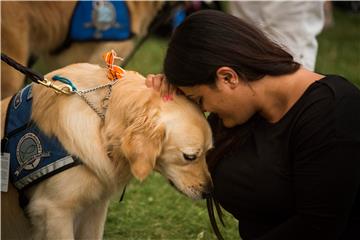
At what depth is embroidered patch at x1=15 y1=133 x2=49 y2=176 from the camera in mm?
3066

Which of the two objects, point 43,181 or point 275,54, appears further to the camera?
point 43,181

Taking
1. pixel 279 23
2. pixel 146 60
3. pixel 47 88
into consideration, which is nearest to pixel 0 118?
pixel 47 88

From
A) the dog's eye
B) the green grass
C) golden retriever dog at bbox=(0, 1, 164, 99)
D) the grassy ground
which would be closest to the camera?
the dog's eye

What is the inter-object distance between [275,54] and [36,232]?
140cm

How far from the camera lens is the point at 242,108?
2879 millimetres

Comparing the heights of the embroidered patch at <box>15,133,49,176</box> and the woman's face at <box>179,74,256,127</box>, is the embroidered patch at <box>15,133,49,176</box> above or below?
below

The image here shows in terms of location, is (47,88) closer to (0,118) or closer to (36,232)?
(0,118)

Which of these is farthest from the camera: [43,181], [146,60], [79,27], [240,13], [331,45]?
[331,45]

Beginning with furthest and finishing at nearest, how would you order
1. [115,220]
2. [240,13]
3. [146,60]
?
[146,60], [240,13], [115,220]

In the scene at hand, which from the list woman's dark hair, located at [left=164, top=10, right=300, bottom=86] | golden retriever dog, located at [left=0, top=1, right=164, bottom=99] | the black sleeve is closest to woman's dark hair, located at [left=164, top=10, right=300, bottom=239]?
woman's dark hair, located at [left=164, top=10, right=300, bottom=86]

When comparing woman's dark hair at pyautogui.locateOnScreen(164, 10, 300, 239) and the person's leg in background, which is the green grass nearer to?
the person's leg in background

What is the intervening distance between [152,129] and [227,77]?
0.39 m

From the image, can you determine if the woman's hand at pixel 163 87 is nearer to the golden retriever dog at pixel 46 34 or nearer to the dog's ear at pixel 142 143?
the dog's ear at pixel 142 143

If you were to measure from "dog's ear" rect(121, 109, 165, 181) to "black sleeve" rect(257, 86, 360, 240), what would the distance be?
58 cm
